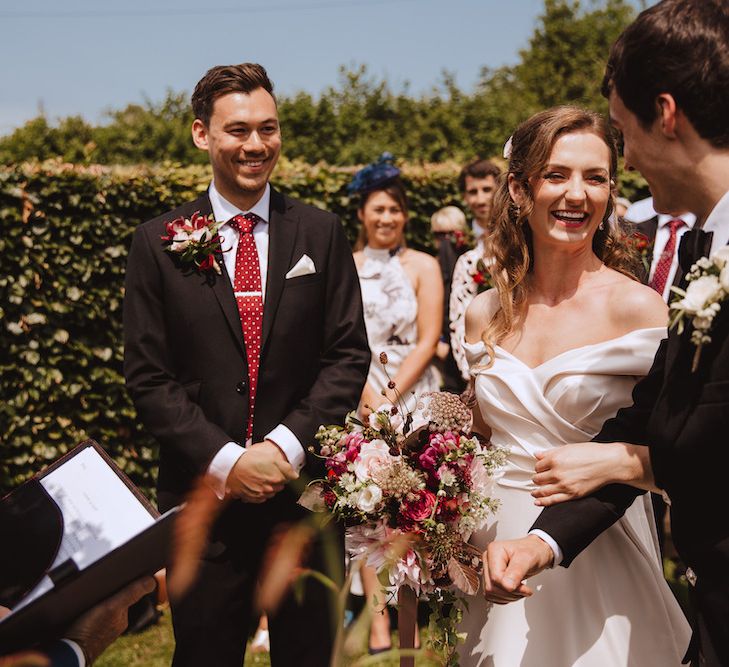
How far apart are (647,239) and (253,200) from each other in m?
3.85

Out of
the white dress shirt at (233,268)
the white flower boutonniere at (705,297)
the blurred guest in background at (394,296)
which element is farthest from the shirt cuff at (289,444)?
the blurred guest in background at (394,296)

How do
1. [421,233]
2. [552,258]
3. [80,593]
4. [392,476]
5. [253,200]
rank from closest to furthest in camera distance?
1. [80,593]
2. [392,476]
3. [552,258]
4. [253,200]
5. [421,233]

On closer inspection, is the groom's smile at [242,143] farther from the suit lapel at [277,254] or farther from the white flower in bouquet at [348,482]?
the white flower in bouquet at [348,482]

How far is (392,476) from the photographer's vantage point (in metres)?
2.46

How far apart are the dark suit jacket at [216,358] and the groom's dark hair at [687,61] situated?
1730 millimetres

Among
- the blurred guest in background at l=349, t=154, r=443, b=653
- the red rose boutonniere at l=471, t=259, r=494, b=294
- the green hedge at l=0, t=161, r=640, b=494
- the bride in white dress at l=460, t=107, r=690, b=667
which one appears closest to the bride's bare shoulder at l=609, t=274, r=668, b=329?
the bride in white dress at l=460, t=107, r=690, b=667

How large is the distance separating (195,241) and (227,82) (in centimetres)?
71

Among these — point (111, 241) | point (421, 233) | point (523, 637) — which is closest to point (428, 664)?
point (523, 637)

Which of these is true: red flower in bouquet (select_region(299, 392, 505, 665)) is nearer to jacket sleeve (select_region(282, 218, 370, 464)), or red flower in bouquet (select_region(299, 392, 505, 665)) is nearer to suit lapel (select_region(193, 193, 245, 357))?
jacket sleeve (select_region(282, 218, 370, 464))

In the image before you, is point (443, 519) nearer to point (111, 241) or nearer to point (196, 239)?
point (196, 239)

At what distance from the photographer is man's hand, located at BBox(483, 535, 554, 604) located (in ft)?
7.00

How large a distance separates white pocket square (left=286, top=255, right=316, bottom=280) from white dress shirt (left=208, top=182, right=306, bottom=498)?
0.11 meters

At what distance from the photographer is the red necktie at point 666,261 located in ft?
18.3

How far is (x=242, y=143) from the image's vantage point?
130 inches
